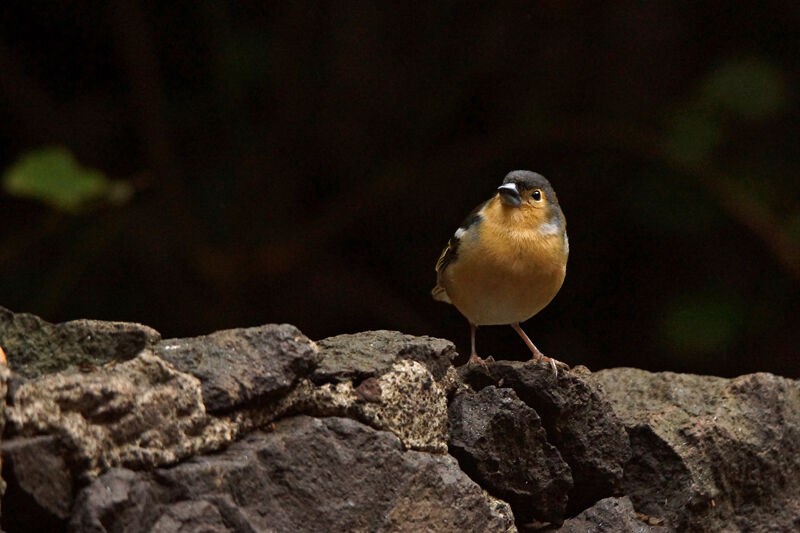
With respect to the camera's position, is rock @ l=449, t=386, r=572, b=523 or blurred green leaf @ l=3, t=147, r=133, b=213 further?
blurred green leaf @ l=3, t=147, r=133, b=213

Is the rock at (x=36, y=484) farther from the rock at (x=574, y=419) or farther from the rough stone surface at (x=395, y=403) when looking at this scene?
the rock at (x=574, y=419)

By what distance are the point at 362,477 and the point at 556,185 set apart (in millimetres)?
4576

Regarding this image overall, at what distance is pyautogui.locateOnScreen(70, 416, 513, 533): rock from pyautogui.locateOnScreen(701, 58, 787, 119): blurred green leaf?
4.02m

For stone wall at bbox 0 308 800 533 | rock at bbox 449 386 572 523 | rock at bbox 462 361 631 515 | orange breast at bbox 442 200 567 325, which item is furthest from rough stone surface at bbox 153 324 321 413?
orange breast at bbox 442 200 567 325

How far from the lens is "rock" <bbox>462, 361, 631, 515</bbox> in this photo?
2.97m

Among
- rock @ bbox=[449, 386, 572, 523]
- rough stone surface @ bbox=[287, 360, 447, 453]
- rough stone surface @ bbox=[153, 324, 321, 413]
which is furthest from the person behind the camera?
rock @ bbox=[449, 386, 572, 523]

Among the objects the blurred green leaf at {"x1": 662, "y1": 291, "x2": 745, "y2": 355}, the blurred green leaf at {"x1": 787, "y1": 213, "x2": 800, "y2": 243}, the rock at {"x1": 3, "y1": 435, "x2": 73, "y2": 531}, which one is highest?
the blurred green leaf at {"x1": 787, "y1": 213, "x2": 800, "y2": 243}

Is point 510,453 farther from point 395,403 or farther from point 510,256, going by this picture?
point 510,256

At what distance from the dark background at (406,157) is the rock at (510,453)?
3.36 metres

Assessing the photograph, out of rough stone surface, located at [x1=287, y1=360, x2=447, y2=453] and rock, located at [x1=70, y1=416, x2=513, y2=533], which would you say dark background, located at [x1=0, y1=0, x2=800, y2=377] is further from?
rock, located at [x1=70, y1=416, x2=513, y2=533]

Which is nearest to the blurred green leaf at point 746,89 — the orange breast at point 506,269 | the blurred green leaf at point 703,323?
the blurred green leaf at point 703,323

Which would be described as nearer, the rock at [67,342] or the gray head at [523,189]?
the rock at [67,342]

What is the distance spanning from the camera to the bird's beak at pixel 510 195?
147 inches

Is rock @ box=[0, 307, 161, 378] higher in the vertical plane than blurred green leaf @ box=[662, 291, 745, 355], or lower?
lower
